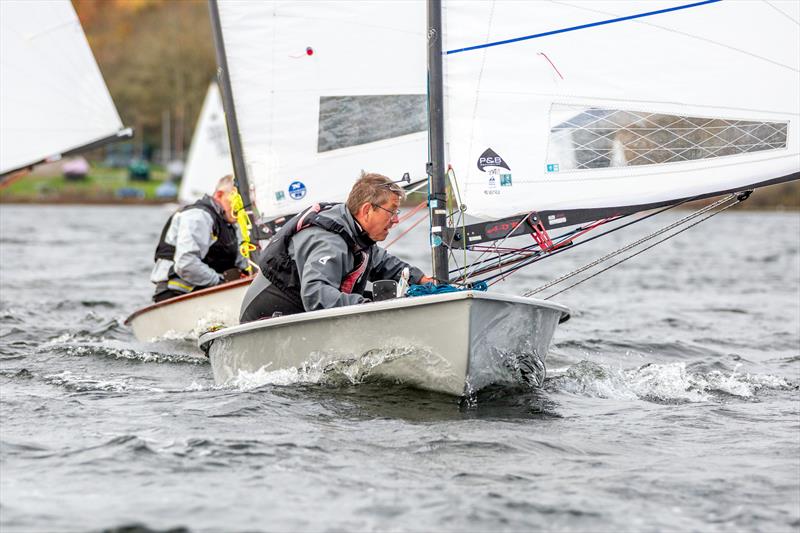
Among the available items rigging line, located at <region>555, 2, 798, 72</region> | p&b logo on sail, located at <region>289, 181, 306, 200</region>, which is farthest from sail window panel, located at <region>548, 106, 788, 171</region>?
p&b logo on sail, located at <region>289, 181, 306, 200</region>

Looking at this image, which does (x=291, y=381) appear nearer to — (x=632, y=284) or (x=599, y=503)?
(x=599, y=503)

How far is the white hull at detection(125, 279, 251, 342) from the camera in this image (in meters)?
8.34

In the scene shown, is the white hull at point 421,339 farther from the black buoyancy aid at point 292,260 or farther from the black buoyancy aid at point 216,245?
the black buoyancy aid at point 216,245

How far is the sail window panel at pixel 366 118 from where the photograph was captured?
864 centimetres

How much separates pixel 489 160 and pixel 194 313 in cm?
315

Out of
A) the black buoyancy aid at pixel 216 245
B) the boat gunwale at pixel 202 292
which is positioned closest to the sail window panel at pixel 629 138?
the boat gunwale at pixel 202 292

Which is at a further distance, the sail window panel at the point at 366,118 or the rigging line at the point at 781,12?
the sail window panel at the point at 366,118

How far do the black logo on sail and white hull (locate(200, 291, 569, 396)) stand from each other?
88 centimetres

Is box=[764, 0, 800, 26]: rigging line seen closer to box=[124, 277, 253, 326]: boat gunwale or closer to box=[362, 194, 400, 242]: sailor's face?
box=[362, 194, 400, 242]: sailor's face

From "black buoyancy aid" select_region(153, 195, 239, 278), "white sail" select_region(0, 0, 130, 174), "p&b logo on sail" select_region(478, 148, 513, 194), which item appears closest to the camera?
"p&b logo on sail" select_region(478, 148, 513, 194)

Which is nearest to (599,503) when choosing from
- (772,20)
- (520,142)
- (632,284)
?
(520,142)

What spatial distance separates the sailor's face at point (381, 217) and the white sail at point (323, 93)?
2922 mm

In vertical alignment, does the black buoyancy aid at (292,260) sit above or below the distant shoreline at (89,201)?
above

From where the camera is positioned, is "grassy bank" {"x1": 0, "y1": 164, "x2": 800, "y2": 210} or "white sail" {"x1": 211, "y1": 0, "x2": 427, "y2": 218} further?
"grassy bank" {"x1": 0, "y1": 164, "x2": 800, "y2": 210}
